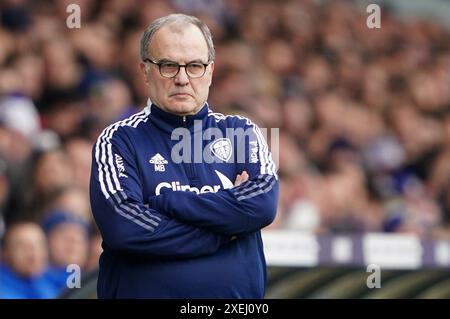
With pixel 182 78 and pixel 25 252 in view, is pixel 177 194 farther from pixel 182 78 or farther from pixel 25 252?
pixel 25 252

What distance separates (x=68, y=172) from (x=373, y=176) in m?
2.89

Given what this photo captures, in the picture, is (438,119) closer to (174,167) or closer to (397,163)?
(397,163)

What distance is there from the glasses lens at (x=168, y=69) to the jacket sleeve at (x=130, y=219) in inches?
10.1

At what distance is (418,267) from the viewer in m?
6.51

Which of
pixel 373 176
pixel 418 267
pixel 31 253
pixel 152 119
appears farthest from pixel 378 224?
pixel 152 119

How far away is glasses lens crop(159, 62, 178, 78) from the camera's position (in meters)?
3.48

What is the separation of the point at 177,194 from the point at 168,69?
15.9 inches

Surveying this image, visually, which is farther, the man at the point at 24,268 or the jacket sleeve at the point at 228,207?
the man at the point at 24,268

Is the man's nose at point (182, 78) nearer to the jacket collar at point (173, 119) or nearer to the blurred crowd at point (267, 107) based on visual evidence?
the jacket collar at point (173, 119)

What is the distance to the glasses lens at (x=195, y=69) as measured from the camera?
349 centimetres

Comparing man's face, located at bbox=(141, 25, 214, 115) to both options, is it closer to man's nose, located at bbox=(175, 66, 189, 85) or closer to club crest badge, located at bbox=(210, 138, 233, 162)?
man's nose, located at bbox=(175, 66, 189, 85)

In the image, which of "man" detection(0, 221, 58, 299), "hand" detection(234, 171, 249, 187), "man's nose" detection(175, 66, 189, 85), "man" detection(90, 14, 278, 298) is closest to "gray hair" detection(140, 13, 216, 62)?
"man" detection(90, 14, 278, 298)

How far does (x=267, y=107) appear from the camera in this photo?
8125mm

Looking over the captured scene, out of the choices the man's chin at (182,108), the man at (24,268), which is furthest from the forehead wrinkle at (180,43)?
the man at (24,268)
